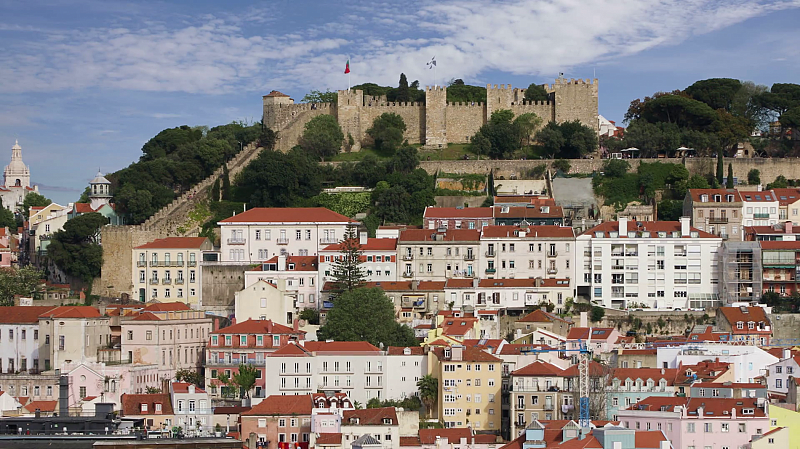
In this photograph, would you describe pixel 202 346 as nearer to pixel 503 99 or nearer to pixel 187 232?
pixel 187 232

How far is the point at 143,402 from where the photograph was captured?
5359 cm

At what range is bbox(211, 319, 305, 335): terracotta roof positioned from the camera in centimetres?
6047

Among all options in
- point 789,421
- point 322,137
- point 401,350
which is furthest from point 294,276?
point 789,421

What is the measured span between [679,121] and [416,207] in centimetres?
2143

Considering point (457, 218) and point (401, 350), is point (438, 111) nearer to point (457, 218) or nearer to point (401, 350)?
point (457, 218)

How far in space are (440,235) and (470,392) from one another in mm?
16269

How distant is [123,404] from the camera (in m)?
53.6

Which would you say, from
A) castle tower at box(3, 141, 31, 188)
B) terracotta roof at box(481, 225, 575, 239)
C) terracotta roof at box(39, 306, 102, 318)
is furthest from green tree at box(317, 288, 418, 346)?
castle tower at box(3, 141, 31, 188)

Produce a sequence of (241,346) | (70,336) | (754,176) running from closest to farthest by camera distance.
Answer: (241,346) → (70,336) → (754,176)

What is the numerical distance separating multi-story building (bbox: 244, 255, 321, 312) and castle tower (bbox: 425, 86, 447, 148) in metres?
22.7

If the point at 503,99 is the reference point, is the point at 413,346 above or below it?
below

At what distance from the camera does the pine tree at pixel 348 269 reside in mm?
66062

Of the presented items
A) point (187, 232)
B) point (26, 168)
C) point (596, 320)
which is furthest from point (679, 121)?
point (26, 168)

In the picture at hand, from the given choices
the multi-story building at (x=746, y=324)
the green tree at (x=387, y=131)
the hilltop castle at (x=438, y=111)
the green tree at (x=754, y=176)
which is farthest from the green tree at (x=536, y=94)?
the multi-story building at (x=746, y=324)
